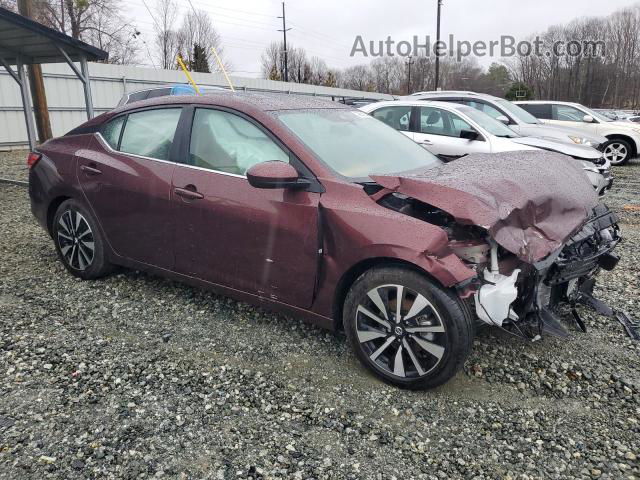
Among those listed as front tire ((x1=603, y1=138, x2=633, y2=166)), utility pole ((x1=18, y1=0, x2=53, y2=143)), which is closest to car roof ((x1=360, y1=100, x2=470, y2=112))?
front tire ((x1=603, y1=138, x2=633, y2=166))

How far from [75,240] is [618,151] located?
1318cm

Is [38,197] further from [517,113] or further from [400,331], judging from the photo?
[517,113]

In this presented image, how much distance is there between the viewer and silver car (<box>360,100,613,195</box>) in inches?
295

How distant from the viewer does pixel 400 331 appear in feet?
8.73

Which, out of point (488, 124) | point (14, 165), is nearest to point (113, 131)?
point (488, 124)

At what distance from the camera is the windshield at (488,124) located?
7863 mm

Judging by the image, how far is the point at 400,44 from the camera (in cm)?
2333

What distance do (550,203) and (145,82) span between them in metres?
19.9

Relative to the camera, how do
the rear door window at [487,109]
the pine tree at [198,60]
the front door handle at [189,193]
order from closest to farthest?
the front door handle at [189,193]
the rear door window at [487,109]
the pine tree at [198,60]

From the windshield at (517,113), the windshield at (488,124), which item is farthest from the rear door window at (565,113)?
the windshield at (488,124)

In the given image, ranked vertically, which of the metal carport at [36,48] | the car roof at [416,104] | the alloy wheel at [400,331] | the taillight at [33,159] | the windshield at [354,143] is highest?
the metal carport at [36,48]

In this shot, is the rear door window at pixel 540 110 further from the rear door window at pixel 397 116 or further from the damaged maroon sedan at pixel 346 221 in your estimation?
the damaged maroon sedan at pixel 346 221

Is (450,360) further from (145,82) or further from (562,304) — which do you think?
(145,82)

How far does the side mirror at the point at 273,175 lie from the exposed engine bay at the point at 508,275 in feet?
1.76
